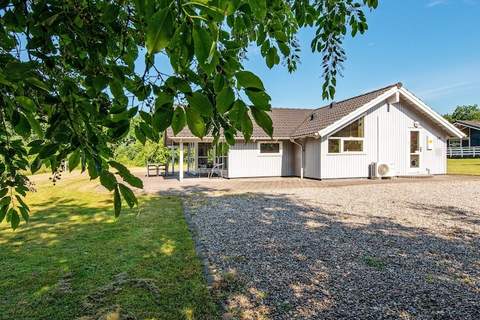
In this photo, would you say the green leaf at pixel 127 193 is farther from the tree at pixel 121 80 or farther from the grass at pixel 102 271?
the grass at pixel 102 271

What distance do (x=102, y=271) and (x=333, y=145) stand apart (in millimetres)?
15588

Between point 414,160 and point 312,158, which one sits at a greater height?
point 312,158

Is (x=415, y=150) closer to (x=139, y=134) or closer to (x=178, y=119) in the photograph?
(x=139, y=134)

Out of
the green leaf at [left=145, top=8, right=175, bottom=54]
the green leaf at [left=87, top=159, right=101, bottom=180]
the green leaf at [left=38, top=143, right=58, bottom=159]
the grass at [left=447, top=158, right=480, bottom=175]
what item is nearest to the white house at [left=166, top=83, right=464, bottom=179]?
the grass at [left=447, top=158, right=480, bottom=175]

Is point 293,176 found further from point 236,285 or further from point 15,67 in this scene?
point 15,67

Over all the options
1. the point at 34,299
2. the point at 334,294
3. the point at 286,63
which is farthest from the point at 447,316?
the point at 34,299

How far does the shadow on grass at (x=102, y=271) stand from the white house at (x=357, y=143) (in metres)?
10.6

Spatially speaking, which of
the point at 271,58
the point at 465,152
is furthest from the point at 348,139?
the point at 465,152

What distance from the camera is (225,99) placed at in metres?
0.83

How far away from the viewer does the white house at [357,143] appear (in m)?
18.2

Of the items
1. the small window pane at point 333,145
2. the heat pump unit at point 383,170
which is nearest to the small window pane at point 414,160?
the heat pump unit at point 383,170

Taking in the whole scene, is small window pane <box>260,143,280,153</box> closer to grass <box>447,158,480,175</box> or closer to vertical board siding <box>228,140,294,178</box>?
vertical board siding <box>228,140,294,178</box>

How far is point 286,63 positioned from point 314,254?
Result: 3247 millimetres

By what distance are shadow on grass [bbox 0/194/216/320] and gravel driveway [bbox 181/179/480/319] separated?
471 mm
